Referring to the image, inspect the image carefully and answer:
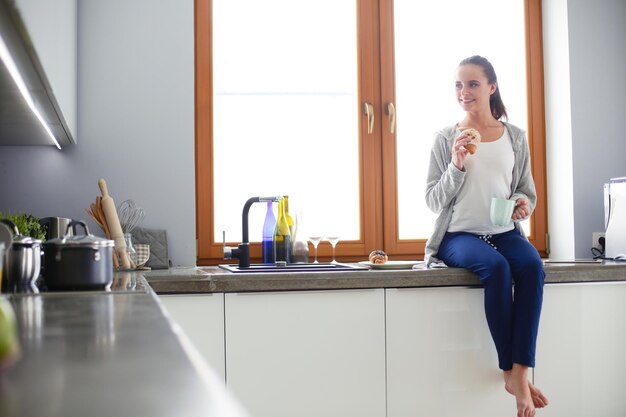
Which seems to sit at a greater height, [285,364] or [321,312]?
[321,312]

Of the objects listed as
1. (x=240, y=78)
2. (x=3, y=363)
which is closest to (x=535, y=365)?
(x=240, y=78)

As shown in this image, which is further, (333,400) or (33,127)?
(333,400)

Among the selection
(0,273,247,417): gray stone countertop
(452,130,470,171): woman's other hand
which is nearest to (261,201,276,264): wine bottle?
(452,130,470,171): woman's other hand

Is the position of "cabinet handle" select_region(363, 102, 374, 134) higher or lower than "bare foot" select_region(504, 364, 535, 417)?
higher

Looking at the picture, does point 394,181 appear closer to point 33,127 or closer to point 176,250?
point 176,250

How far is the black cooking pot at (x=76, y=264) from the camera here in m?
1.66

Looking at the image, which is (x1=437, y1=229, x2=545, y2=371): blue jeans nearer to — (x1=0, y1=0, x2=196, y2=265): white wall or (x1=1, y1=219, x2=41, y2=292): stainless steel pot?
(x1=0, y1=0, x2=196, y2=265): white wall

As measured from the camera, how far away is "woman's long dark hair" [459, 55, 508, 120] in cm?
309

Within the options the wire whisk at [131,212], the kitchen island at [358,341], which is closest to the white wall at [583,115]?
the kitchen island at [358,341]

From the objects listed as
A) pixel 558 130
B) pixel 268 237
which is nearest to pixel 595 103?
pixel 558 130

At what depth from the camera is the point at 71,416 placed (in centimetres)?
47

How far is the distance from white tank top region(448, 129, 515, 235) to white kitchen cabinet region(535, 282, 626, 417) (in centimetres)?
36

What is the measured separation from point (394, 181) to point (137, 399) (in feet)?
10.1

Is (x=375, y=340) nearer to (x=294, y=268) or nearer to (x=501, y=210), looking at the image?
(x=294, y=268)
